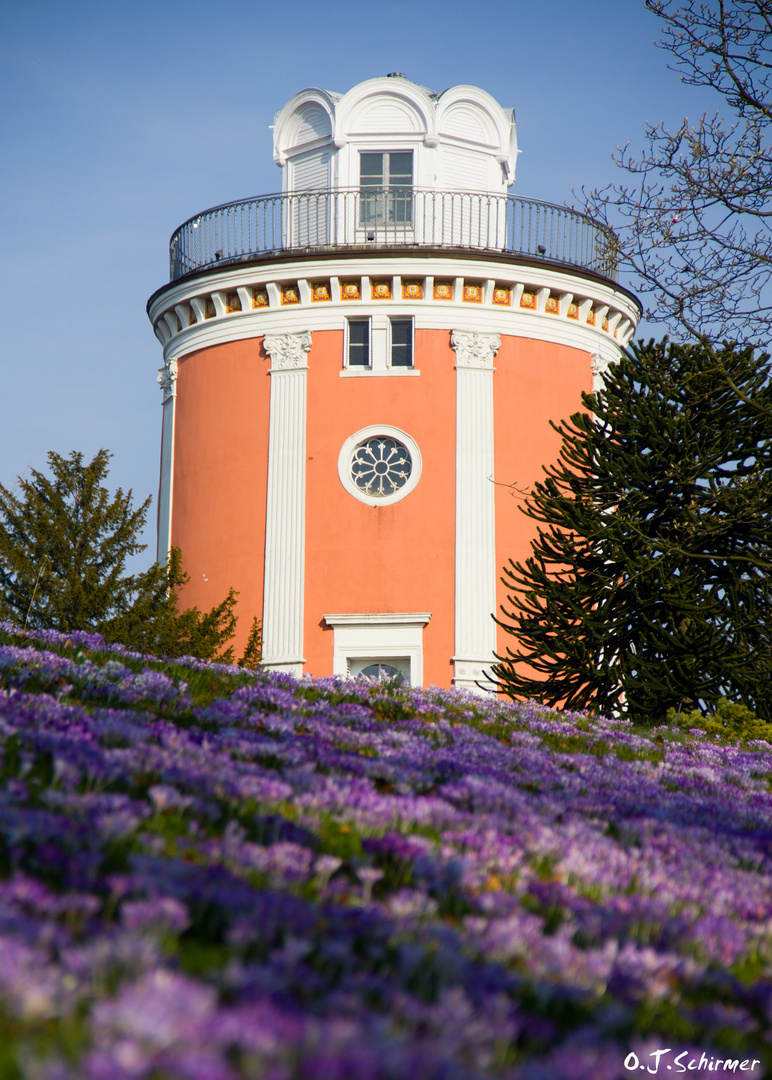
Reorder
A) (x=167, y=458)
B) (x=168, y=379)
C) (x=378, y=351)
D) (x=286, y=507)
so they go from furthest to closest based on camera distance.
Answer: (x=168, y=379), (x=167, y=458), (x=378, y=351), (x=286, y=507)

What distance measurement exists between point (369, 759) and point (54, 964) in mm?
3218

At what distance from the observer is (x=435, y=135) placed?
1201 inches

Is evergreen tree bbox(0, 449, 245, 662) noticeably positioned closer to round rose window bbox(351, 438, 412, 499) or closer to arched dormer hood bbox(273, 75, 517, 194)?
round rose window bbox(351, 438, 412, 499)

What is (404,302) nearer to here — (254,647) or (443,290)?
(443,290)

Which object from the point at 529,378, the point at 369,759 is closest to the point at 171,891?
the point at 369,759

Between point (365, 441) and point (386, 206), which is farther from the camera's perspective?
point (386, 206)

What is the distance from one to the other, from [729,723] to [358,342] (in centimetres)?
1787

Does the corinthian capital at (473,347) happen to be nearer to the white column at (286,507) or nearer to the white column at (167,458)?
the white column at (286,507)

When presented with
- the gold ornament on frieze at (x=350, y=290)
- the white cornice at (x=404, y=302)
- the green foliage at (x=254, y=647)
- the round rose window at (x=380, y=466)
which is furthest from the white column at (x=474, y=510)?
the green foliage at (x=254, y=647)

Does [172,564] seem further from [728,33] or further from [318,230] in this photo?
[728,33]

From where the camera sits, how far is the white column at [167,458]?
3086 cm

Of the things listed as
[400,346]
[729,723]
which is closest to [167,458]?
[400,346]

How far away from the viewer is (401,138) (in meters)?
30.7

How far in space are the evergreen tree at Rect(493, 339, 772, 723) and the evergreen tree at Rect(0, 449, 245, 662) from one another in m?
9.90
